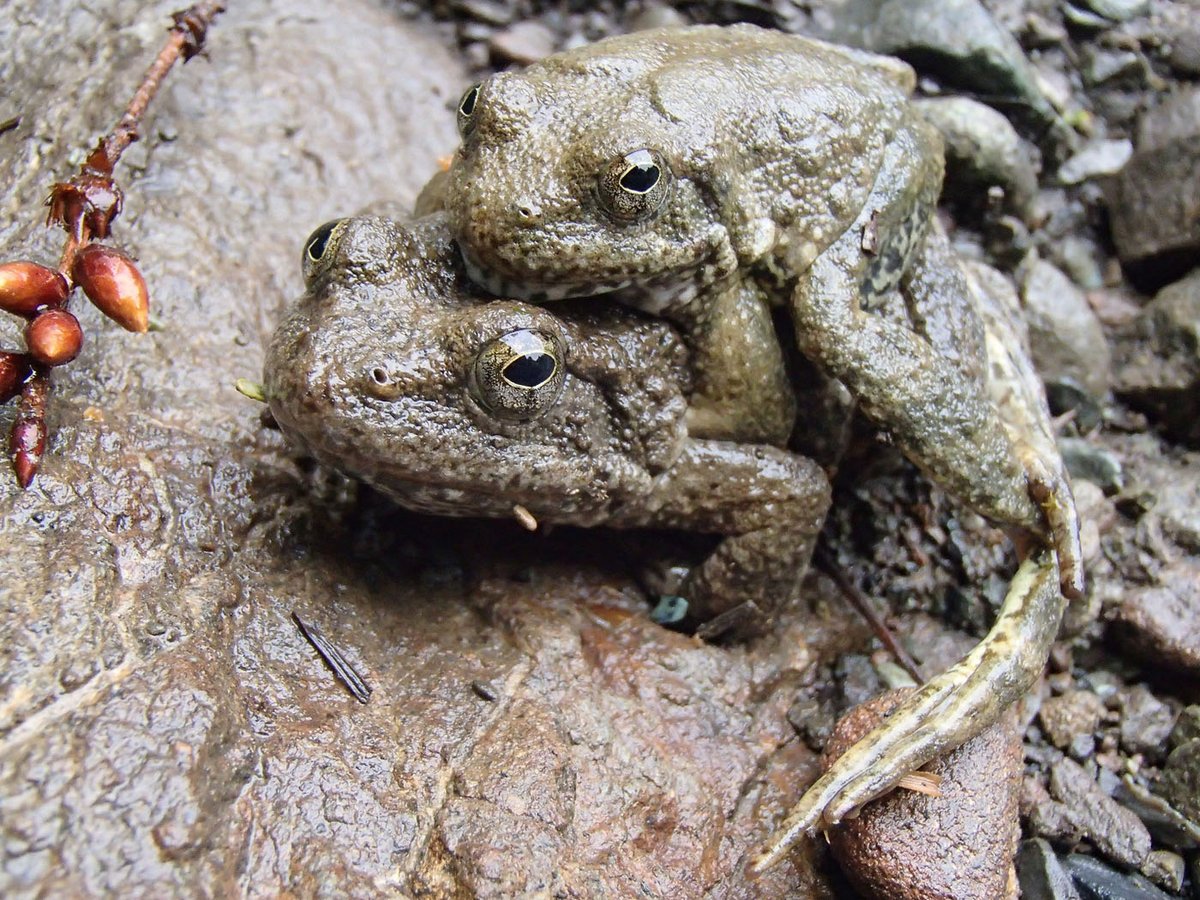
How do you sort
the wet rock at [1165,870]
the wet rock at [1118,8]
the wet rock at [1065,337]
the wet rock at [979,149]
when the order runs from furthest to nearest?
the wet rock at [1118,8] → the wet rock at [979,149] → the wet rock at [1065,337] → the wet rock at [1165,870]

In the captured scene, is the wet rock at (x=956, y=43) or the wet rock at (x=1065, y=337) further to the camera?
the wet rock at (x=956, y=43)

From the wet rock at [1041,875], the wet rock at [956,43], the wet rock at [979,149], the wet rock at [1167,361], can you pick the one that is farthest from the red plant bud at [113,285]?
the wet rock at [1167,361]

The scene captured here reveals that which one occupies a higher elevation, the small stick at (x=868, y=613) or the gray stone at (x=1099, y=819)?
the small stick at (x=868, y=613)

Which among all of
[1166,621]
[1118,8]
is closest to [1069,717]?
[1166,621]

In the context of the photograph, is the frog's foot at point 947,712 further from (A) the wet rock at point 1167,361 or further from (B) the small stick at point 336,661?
(A) the wet rock at point 1167,361

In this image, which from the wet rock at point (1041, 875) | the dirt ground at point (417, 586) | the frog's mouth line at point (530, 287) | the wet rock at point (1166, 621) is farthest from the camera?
the wet rock at point (1166, 621)

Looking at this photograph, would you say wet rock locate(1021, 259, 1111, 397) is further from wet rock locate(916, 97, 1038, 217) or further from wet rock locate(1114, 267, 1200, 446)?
wet rock locate(916, 97, 1038, 217)

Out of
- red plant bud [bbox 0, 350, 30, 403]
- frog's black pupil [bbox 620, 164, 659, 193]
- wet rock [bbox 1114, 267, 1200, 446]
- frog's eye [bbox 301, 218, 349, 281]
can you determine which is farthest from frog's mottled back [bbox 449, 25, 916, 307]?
wet rock [bbox 1114, 267, 1200, 446]

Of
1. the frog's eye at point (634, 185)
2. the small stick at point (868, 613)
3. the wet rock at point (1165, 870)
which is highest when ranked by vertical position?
the frog's eye at point (634, 185)

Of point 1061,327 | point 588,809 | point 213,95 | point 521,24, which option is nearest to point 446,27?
point 521,24
